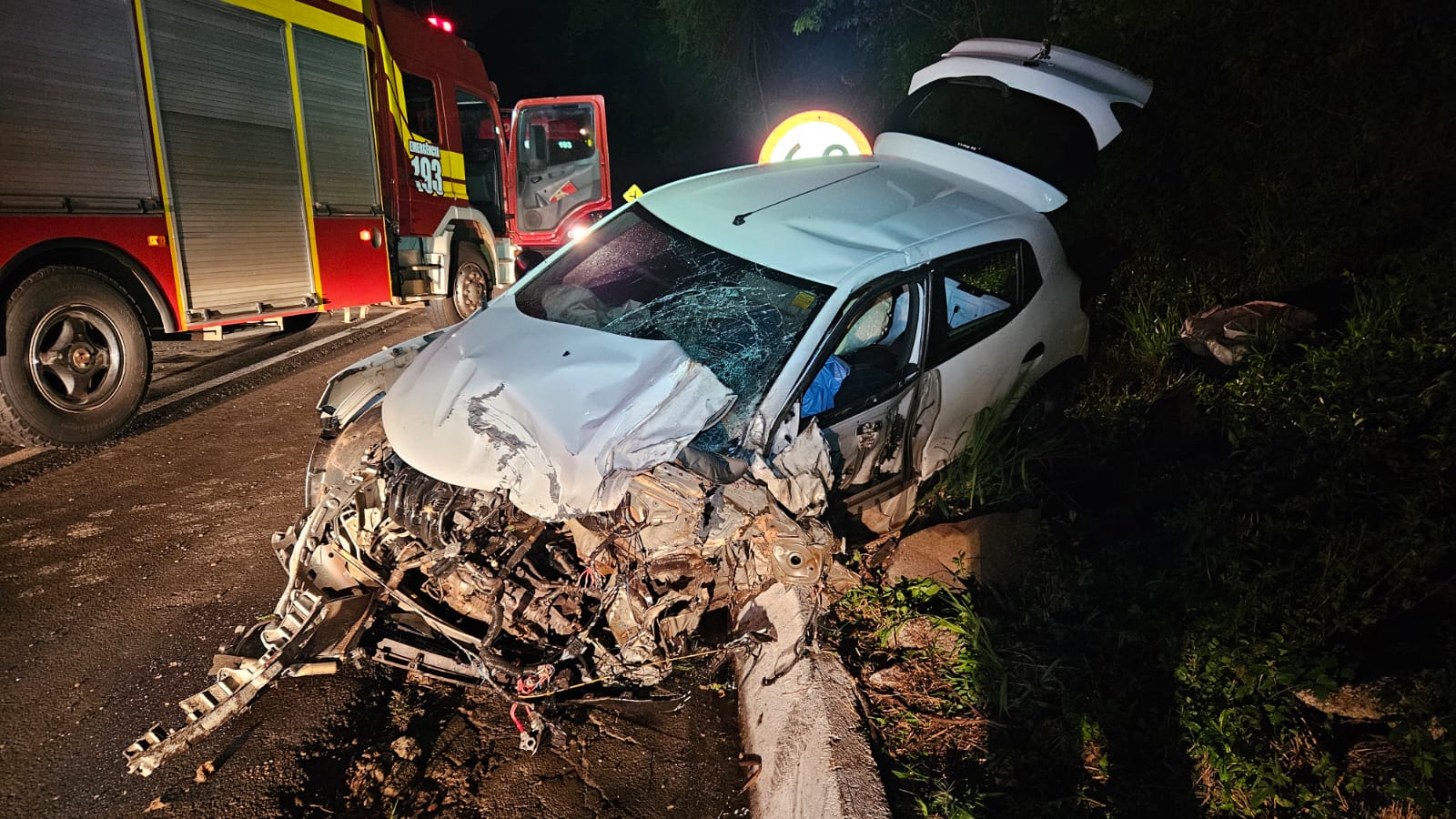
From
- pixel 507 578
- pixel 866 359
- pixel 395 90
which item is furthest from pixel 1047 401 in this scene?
pixel 395 90

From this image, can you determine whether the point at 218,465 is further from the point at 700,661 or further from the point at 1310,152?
the point at 1310,152

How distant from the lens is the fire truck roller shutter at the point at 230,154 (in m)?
5.15

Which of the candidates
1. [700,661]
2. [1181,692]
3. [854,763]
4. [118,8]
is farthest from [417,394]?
[118,8]

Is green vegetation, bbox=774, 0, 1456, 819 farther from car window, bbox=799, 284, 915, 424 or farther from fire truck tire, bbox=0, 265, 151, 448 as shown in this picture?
fire truck tire, bbox=0, 265, 151, 448

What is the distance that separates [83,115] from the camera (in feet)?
15.3

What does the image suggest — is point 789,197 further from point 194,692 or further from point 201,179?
point 201,179

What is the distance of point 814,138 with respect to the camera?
18.1ft

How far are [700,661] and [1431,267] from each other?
12.0 ft

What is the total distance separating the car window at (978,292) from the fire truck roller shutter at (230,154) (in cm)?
477

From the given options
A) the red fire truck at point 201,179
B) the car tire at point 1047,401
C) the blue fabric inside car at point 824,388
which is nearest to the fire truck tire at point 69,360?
the red fire truck at point 201,179

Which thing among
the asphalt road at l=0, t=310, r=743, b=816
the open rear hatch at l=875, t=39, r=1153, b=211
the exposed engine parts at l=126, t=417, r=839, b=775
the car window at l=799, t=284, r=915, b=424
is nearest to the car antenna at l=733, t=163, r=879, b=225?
the open rear hatch at l=875, t=39, r=1153, b=211

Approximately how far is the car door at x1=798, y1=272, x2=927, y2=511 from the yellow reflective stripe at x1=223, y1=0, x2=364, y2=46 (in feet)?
16.2

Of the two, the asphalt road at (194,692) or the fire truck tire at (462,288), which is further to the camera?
the fire truck tire at (462,288)

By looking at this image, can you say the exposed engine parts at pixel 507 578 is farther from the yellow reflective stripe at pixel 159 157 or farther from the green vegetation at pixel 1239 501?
the yellow reflective stripe at pixel 159 157
